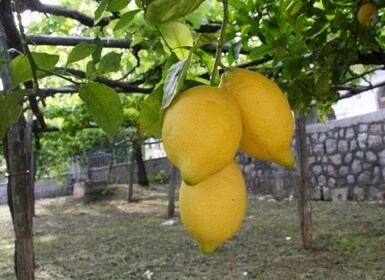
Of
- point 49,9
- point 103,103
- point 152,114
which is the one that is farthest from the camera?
point 49,9

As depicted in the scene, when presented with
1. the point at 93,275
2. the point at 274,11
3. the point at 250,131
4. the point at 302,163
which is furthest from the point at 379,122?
the point at 250,131

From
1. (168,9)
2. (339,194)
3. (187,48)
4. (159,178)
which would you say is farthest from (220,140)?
(159,178)

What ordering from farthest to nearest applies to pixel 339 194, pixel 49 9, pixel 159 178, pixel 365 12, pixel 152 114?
pixel 159 178 < pixel 339 194 < pixel 49 9 < pixel 365 12 < pixel 152 114

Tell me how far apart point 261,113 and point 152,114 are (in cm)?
15

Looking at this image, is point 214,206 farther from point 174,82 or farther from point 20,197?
point 20,197

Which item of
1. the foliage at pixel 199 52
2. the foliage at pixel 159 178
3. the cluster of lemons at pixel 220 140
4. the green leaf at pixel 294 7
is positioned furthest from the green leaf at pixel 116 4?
the foliage at pixel 159 178

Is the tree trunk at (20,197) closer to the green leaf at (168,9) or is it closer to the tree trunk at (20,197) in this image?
the tree trunk at (20,197)

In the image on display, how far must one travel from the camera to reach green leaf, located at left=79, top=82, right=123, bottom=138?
0.67m

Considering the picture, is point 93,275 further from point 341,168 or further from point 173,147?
point 341,168

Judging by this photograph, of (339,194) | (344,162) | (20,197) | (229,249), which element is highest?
(20,197)

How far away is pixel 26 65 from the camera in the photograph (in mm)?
698

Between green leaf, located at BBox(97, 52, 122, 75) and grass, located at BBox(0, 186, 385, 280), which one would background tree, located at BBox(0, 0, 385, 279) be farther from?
grass, located at BBox(0, 186, 385, 280)

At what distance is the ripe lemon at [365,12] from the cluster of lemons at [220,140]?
100cm

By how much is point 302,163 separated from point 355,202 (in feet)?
8.10
